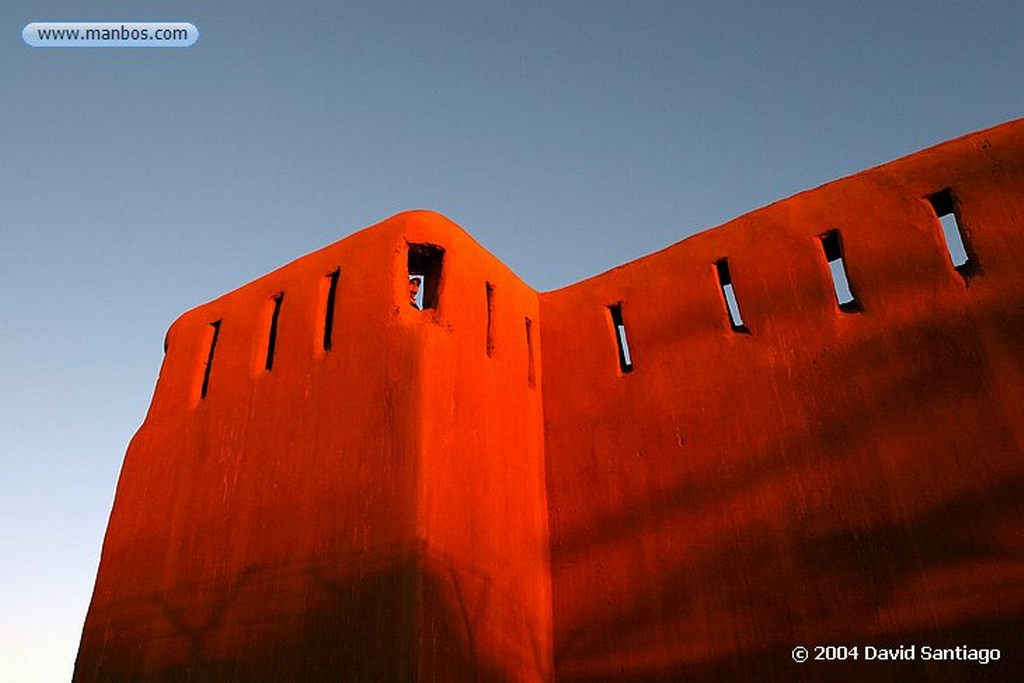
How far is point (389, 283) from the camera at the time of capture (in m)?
7.77

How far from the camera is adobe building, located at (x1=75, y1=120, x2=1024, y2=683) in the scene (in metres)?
5.94

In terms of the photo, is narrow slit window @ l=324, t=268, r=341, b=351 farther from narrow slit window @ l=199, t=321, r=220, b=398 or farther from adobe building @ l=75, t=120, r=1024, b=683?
narrow slit window @ l=199, t=321, r=220, b=398

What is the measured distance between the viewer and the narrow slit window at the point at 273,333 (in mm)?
8541

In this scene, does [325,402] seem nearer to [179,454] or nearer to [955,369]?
[179,454]

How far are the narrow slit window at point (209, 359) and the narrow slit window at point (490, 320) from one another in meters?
3.59

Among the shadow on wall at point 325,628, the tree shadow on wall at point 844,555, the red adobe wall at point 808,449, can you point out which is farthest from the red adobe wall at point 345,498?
the tree shadow on wall at point 844,555

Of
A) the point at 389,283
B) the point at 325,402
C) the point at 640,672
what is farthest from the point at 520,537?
the point at 389,283

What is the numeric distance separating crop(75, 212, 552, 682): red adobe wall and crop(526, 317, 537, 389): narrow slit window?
0.30ft

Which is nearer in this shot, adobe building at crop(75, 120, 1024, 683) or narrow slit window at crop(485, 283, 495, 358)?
adobe building at crop(75, 120, 1024, 683)

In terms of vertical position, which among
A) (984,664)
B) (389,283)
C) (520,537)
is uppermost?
(389,283)

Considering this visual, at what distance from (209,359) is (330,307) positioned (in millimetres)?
2225

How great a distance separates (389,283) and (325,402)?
143 centimetres

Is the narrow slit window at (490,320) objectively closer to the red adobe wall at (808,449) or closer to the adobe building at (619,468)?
the adobe building at (619,468)

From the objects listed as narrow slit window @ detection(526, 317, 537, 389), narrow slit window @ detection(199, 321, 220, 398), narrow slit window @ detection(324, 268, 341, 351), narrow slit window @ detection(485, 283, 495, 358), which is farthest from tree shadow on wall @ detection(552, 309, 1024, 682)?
narrow slit window @ detection(199, 321, 220, 398)
